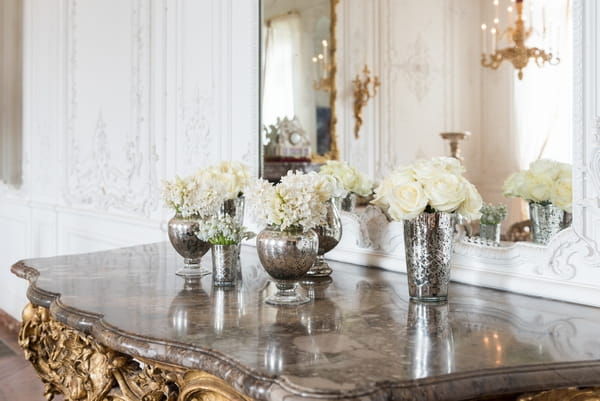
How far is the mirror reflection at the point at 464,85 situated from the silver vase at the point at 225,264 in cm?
65

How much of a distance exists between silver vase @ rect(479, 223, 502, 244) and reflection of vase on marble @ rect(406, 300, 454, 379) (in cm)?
34

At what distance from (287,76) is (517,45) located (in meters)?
1.11

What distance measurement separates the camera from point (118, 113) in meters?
4.07

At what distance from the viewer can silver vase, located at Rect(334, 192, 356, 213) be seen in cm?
241

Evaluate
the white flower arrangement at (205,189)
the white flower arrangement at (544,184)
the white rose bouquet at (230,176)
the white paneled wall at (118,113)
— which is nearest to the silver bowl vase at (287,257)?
the white flower arrangement at (205,189)

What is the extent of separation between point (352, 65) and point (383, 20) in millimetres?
212

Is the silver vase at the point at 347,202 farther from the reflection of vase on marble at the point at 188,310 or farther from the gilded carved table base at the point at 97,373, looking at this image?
the gilded carved table base at the point at 97,373

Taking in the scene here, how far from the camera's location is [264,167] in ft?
9.60

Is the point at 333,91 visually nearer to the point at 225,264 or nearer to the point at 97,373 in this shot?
the point at 225,264

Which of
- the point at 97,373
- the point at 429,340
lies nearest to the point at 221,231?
the point at 97,373

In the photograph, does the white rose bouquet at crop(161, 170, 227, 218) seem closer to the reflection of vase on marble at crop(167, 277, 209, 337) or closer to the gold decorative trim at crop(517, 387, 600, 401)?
the reflection of vase on marble at crop(167, 277, 209, 337)

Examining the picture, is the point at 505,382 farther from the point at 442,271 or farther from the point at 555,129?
the point at 555,129

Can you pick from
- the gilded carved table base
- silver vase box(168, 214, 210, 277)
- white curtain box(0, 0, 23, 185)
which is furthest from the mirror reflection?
white curtain box(0, 0, 23, 185)

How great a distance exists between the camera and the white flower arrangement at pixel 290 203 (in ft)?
5.67
